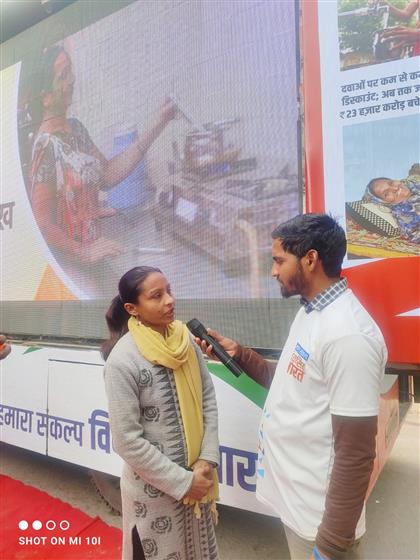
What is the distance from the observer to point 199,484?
1.32 meters

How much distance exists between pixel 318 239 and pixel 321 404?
18.6 inches

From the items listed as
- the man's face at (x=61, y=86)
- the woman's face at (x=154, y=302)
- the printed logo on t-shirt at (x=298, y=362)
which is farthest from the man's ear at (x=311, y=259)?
the man's face at (x=61, y=86)

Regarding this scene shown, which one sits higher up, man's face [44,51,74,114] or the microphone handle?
man's face [44,51,74,114]

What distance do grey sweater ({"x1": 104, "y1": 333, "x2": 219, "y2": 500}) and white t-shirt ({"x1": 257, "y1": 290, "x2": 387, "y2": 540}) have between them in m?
0.31

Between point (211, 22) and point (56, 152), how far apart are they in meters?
1.48

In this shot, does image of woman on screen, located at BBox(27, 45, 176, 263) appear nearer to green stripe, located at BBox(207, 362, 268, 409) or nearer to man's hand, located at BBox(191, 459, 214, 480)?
green stripe, located at BBox(207, 362, 268, 409)

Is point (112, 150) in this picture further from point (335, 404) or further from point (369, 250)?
point (335, 404)

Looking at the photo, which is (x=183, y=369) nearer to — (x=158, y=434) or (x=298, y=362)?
(x=158, y=434)

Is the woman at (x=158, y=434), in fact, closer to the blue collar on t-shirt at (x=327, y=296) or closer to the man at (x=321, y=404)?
the man at (x=321, y=404)

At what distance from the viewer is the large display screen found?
198 cm

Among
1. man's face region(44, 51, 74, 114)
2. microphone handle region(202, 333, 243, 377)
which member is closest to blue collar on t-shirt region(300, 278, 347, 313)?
microphone handle region(202, 333, 243, 377)

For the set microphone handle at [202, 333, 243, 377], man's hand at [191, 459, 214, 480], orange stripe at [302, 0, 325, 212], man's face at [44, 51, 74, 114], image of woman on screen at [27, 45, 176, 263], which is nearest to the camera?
man's hand at [191, 459, 214, 480]

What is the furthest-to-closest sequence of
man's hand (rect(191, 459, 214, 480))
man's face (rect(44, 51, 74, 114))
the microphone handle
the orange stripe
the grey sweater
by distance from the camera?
man's face (rect(44, 51, 74, 114))
the orange stripe
the microphone handle
man's hand (rect(191, 459, 214, 480))
the grey sweater

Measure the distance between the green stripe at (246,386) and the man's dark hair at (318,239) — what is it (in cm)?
95
